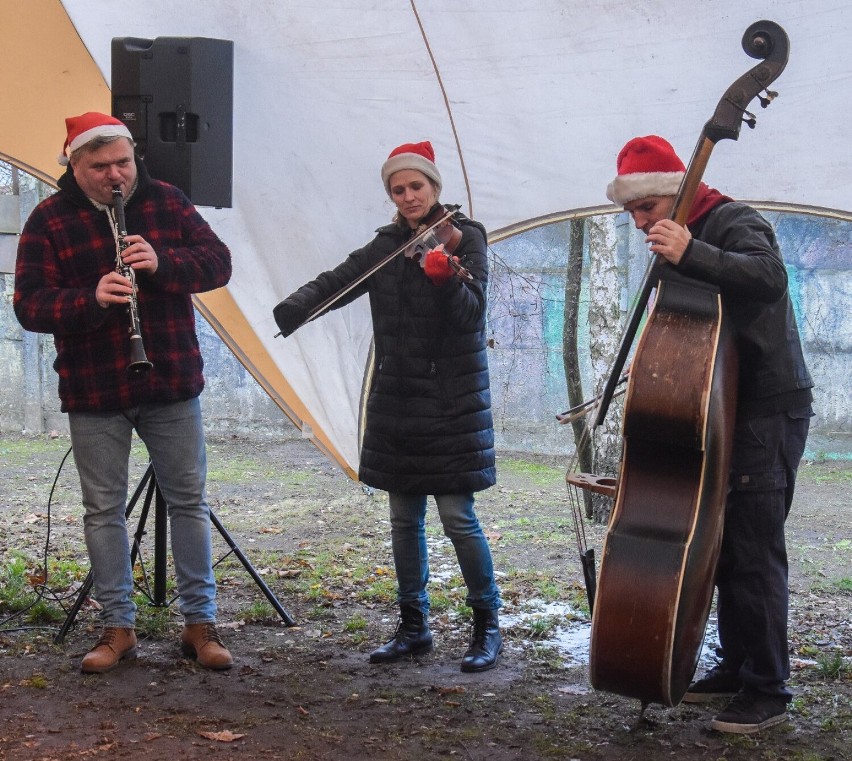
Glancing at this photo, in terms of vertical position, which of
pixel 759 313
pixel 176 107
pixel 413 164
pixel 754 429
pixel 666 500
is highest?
pixel 176 107

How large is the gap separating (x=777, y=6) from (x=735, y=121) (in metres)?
1.08

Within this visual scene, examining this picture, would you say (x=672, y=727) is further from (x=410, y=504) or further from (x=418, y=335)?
(x=418, y=335)

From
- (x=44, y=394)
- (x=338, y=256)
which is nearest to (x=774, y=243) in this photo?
(x=338, y=256)

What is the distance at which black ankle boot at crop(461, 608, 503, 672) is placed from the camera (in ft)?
10.3

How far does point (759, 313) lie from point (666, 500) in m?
0.54

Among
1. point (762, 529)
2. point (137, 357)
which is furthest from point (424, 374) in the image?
point (762, 529)

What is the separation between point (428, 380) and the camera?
3066 mm

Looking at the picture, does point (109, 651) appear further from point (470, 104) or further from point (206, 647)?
point (470, 104)

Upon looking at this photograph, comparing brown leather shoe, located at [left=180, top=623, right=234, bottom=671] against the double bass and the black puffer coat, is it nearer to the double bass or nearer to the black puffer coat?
the black puffer coat

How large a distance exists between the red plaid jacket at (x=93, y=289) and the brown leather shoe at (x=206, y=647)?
0.72 metres

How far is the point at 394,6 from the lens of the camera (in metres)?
3.57

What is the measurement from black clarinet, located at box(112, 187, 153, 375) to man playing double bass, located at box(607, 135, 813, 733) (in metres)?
1.27

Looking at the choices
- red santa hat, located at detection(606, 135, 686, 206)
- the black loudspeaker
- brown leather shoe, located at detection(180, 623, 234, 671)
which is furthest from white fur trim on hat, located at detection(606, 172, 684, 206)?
brown leather shoe, located at detection(180, 623, 234, 671)

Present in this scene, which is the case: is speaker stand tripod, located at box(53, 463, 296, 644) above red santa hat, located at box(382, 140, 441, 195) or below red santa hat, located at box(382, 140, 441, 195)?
below
